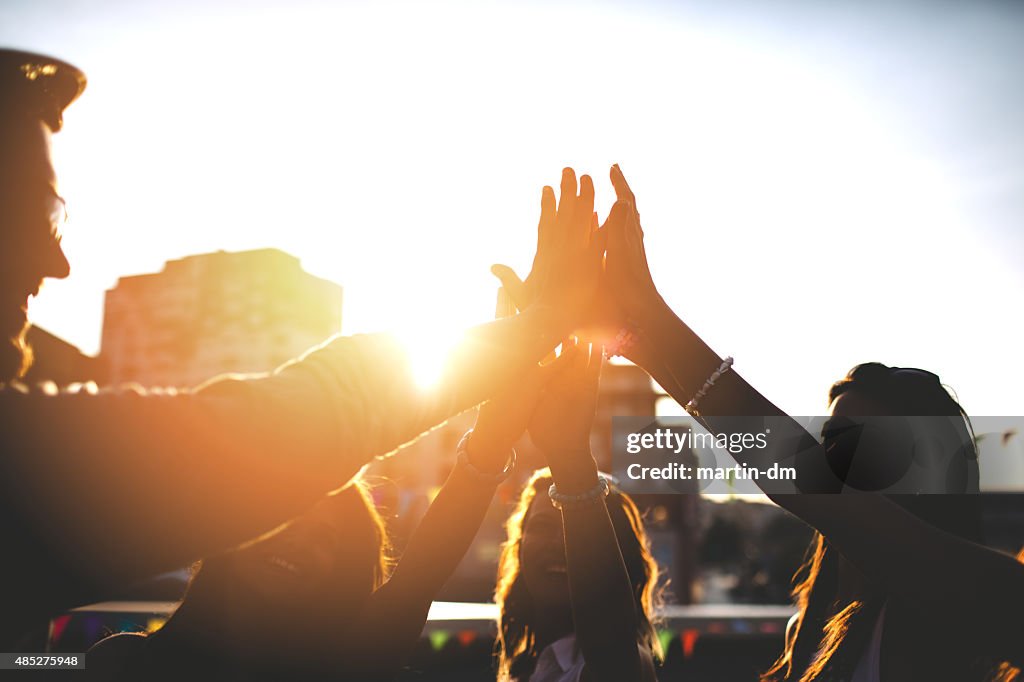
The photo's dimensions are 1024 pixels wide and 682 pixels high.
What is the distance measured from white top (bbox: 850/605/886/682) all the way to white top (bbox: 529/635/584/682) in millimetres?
1110

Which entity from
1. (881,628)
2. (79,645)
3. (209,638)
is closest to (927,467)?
(881,628)

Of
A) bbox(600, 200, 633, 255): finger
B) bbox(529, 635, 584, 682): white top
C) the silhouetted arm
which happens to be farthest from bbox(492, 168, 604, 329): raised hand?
bbox(529, 635, 584, 682): white top

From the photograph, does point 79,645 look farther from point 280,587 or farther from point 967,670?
point 967,670

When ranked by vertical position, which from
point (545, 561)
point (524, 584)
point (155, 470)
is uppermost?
point (155, 470)

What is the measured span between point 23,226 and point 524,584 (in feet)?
9.71

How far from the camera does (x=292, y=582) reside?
2.55 metres

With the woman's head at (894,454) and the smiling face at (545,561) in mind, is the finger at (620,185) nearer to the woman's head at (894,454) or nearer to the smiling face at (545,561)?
the woman's head at (894,454)

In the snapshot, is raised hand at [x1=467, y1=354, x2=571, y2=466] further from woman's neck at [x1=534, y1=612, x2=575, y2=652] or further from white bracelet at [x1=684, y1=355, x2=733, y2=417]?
woman's neck at [x1=534, y1=612, x2=575, y2=652]

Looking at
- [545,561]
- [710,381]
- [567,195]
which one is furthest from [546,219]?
[545,561]

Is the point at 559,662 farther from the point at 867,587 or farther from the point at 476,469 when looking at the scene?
the point at 867,587

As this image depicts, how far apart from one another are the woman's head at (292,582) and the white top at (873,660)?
170 cm

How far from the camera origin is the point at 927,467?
1875 mm

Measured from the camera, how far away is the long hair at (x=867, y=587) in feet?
6.07

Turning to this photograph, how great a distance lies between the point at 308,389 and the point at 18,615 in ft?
1.34
